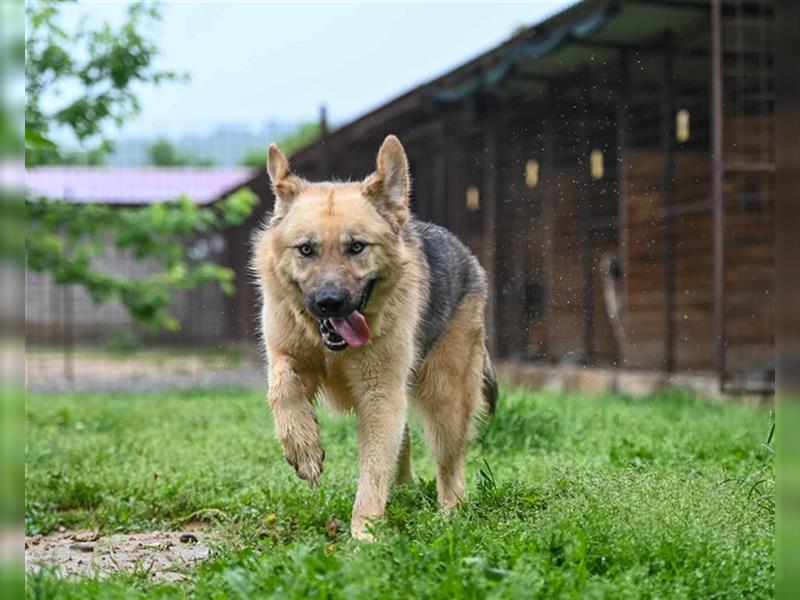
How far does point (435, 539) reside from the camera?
400 centimetres

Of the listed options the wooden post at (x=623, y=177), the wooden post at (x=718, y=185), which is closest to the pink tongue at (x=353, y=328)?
the wooden post at (x=718, y=185)

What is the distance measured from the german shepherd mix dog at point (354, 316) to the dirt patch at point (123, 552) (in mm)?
670

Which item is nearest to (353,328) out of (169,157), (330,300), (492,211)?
(330,300)

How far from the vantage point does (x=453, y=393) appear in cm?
571

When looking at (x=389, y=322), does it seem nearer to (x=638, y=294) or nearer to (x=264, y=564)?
(x=264, y=564)

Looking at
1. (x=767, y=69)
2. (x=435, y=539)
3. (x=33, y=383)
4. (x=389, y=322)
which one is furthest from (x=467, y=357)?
(x=33, y=383)

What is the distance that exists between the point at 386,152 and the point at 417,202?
12.4 meters

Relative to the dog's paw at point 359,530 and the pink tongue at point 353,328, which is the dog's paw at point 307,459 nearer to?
the dog's paw at point 359,530

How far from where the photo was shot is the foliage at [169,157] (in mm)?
34438

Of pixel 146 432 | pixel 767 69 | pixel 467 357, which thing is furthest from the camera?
pixel 767 69

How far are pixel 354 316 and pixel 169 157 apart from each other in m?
33.5

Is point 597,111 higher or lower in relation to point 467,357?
higher

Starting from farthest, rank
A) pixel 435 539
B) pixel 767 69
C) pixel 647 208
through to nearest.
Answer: pixel 647 208
pixel 767 69
pixel 435 539

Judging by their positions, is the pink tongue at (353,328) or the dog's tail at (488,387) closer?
the pink tongue at (353,328)
